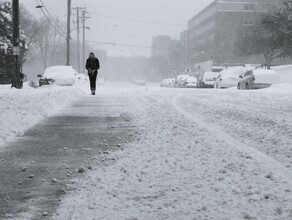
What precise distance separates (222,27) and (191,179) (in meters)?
91.0

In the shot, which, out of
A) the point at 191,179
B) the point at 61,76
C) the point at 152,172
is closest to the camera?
the point at 191,179

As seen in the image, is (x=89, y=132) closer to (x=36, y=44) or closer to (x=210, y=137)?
(x=210, y=137)

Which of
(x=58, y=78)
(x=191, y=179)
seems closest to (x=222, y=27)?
(x=58, y=78)

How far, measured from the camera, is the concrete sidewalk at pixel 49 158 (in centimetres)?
312

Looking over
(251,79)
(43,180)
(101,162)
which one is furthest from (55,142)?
(251,79)

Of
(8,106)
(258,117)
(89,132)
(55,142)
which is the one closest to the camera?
(55,142)

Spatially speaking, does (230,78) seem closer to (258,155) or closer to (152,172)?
(258,155)

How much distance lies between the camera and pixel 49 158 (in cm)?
470

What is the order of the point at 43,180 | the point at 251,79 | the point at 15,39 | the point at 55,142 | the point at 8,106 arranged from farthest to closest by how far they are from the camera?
the point at 251,79, the point at 15,39, the point at 8,106, the point at 55,142, the point at 43,180

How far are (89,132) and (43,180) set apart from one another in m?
2.90

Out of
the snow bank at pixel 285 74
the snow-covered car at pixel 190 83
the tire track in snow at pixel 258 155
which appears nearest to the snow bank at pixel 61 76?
the snow-covered car at pixel 190 83

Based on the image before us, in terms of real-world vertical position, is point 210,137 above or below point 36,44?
below

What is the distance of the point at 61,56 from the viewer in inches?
3492

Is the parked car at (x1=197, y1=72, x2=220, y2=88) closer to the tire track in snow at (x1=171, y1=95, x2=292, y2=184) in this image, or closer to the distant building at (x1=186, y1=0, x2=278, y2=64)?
the tire track in snow at (x1=171, y1=95, x2=292, y2=184)
